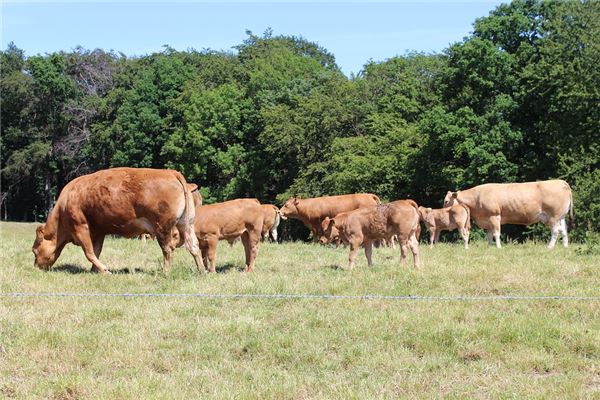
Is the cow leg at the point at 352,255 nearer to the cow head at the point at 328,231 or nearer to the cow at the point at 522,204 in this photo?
the cow head at the point at 328,231

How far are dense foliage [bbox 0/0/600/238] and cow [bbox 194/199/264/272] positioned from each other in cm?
1824

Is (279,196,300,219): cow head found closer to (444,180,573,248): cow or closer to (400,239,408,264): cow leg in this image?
(444,180,573,248): cow

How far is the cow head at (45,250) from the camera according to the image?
14.2m

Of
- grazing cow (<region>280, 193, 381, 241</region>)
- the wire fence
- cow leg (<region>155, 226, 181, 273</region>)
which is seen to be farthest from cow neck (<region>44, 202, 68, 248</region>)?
grazing cow (<region>280, 193, 381, 241</region>)

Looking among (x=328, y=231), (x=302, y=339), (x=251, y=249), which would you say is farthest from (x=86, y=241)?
(x=328, y=231)

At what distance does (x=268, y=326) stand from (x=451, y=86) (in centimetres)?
3312

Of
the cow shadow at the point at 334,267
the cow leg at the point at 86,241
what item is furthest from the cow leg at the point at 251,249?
the cow leg at the point at 86,241

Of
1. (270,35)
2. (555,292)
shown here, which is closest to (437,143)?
(555,292)

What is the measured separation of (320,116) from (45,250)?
36603 millimetres

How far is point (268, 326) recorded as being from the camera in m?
9.18

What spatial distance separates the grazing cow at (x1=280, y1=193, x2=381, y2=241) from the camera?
24109mm

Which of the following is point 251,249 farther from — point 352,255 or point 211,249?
point 352,255

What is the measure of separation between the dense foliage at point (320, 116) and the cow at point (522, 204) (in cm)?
726

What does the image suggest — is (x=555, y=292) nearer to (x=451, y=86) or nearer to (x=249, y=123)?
(x=451, y=86)
